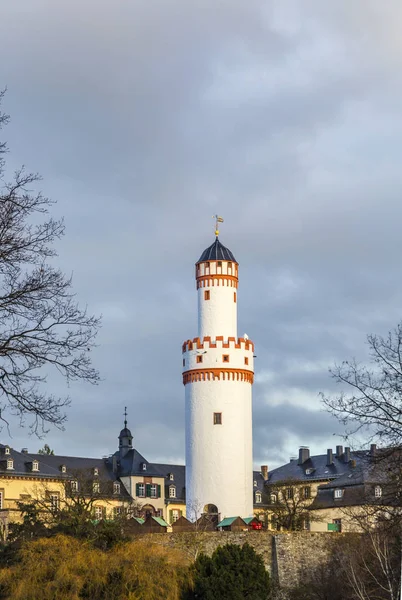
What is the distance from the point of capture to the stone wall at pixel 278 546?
51844 millimetres

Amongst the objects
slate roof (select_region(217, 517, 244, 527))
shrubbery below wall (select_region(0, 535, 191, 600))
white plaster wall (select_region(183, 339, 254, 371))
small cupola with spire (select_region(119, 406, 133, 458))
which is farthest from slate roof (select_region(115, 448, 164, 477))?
shrubbery below wall (select_region(0, 535, 191, 600))

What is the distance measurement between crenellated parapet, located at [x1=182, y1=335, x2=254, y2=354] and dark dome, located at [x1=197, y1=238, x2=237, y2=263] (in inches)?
179

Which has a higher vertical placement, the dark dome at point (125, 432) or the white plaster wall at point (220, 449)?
the dark dome at point (125, 432)

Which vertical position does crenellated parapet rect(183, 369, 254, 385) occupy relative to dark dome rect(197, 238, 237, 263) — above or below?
below

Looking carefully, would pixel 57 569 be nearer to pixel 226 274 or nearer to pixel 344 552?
pixel 344 552

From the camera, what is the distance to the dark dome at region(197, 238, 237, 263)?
65688 millimetres

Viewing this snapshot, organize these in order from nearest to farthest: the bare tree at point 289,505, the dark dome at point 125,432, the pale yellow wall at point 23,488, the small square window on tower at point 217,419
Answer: the small square window on tower at point 217,419 → the bare tree at point 289,505 → the pale yellow wall at point 23,488 → the dark dome at point 125,432

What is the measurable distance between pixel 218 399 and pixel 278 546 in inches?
510

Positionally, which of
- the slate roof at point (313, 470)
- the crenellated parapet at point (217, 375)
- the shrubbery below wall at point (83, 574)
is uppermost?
the crenellated parapet at point (217, 375)

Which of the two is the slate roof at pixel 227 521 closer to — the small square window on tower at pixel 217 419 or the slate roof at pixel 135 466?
the small square window on tower at pixel 217 419

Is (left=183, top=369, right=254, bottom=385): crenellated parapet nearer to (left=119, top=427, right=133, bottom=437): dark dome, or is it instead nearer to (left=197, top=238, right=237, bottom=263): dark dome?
(left=197, top=238, right=237, bottom=263): dark dome

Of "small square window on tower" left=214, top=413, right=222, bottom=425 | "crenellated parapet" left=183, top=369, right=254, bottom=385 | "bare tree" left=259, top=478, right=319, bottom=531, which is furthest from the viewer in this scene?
"bare tree" left=259, top=478, right=319, bottom=531

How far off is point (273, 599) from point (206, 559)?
200 inches

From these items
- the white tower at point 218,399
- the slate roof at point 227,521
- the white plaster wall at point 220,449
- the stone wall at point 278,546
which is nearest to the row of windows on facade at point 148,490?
the white plaster wall at point 220,449
